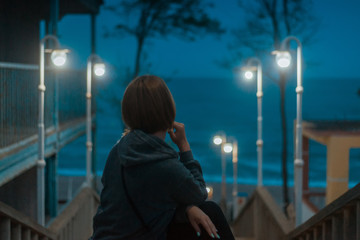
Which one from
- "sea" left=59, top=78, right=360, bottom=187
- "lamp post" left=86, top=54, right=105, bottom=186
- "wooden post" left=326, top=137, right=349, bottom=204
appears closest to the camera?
"lamp post" left=86, top=54, right=105, bottom=186

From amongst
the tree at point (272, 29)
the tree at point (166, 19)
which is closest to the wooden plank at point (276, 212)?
the tree at point (272, 29)

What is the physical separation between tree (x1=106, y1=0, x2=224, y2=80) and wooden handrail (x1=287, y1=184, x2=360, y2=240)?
21405mm

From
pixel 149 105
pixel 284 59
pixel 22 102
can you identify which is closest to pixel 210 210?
pixel 149 105

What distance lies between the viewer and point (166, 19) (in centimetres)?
2591

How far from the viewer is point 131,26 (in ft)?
86.5

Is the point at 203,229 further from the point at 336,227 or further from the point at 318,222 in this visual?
the point at 318,222

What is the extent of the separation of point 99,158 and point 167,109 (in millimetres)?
58408

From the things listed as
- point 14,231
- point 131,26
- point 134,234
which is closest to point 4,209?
point 14,231

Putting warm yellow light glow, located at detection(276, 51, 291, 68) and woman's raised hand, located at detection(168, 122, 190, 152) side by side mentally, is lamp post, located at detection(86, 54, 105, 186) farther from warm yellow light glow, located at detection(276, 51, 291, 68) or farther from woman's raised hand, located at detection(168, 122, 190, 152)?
woman's raised hand, located at detection(168, 122, 190, 152)

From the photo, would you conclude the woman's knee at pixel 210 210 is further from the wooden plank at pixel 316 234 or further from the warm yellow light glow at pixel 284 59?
the warm yellow light glow at pixel 284 59

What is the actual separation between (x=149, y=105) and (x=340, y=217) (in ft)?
7.45

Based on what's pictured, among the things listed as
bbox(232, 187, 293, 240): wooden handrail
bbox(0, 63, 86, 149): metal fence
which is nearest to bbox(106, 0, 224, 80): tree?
bbox(0, 63, 86, 149): metal fence

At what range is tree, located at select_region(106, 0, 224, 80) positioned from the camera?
25.7m

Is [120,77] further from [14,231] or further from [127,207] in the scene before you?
[127,207]
